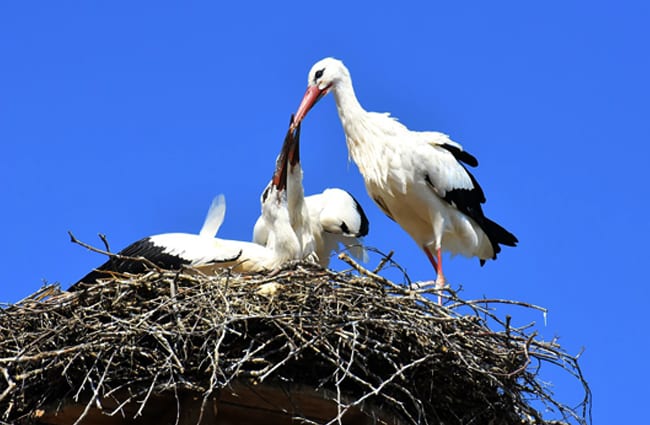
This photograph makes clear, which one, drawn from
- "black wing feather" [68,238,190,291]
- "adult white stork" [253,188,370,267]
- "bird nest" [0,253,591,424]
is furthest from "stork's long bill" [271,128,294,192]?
"bird nest" [0,253,591,424]

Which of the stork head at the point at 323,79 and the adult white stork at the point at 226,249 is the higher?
the stork head at the point at 323,79

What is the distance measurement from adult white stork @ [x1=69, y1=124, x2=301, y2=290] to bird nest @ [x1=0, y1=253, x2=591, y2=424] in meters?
1.12

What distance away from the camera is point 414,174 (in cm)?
786

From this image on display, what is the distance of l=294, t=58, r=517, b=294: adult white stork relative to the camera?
789 cm

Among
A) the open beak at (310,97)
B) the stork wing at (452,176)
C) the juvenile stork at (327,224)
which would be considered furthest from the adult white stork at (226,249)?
the stork wing at (452,176)

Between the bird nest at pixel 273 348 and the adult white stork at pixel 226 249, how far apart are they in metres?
1.12

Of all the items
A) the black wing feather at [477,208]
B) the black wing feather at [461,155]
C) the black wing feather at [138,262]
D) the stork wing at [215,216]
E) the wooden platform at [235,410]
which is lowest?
the wooden platform at [235,410]

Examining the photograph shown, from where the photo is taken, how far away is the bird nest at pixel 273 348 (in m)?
5.10

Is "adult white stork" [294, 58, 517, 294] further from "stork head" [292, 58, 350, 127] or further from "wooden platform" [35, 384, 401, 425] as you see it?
"wooden platform" [35, 384, 401, 425]

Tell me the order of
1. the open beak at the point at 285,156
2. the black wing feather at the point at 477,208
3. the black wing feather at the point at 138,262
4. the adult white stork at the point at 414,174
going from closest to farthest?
the black wing feather at the point at 138,262 → the open beak at the point at 285,156 → the adult white stork at the point at 414,174 → the black wing feather at the point at 477,208

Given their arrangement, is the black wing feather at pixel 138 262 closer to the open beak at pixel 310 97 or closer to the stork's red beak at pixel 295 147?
the stork's red beak at pixel 295 147

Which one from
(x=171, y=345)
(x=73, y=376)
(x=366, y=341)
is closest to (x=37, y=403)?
(x=73, y=376)

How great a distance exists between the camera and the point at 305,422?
5.21 m

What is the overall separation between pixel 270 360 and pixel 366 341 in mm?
405
